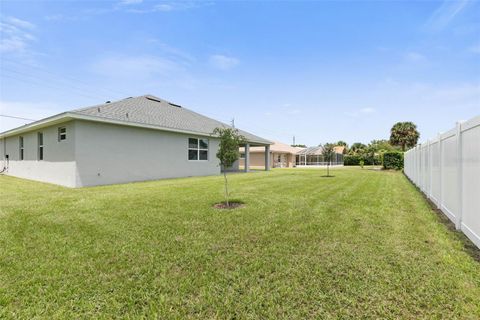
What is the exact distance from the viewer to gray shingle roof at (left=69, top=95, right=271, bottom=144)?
43.5 ft

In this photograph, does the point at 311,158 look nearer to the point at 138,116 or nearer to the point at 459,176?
the point at 138,116

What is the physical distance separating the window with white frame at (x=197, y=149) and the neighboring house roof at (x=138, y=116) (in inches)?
36.1

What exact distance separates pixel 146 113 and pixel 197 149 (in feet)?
14.3

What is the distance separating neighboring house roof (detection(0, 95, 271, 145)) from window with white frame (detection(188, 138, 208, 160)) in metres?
0.92

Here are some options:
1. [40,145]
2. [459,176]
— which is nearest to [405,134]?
[459,176]

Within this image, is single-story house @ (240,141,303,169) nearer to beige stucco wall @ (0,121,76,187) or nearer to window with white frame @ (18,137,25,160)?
beige stucco wall @ (0,121,76,187)

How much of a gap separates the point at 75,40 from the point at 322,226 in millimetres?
19372

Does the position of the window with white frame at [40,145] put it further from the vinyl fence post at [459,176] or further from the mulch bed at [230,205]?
the vinyl fence post at [459,176]

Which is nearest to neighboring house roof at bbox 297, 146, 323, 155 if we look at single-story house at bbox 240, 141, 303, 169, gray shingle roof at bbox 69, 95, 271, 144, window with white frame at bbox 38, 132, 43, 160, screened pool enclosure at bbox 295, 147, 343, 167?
screened pool enclosure at bbox 295, 147, 343, 167

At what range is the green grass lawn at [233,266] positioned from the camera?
2.59 metres

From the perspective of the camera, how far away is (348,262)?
3.62 metres

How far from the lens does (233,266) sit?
11.6 ft

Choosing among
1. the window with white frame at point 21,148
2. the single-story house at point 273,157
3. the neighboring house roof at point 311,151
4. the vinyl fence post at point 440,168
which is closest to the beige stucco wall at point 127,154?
the window with white frame at point 21,148

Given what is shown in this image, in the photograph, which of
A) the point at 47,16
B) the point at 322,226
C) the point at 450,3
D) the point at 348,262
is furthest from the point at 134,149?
the point at 450,3
